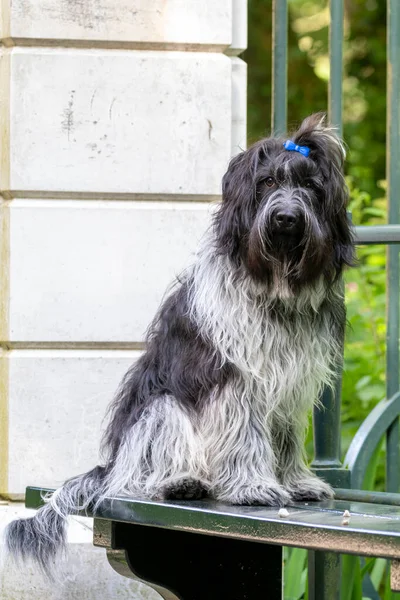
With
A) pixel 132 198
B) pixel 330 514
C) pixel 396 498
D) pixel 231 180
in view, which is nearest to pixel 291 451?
pixel 396 498

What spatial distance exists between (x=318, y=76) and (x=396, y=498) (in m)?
6.34

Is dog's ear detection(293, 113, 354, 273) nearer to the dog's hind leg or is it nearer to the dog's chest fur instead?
the dog's chest fur

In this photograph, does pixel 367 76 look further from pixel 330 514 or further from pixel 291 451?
pixel 330 514

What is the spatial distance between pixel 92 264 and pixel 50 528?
119cm

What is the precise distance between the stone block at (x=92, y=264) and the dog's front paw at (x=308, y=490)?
3.46 feet

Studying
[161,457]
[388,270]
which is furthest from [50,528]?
[388,270]

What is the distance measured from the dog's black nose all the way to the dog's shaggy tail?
970mm

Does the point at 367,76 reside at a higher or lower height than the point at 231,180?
higher

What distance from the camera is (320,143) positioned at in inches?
122

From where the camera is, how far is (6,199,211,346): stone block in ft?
13.6

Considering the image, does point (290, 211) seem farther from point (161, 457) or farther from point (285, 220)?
point (161, 457)

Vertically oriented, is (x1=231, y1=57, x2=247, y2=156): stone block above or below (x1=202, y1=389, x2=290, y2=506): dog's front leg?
above

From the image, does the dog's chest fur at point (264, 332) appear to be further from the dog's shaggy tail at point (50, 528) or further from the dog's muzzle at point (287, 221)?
the dog's shaggy tail at point (50, 528)

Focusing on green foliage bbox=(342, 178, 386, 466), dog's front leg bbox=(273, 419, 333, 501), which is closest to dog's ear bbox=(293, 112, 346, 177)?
dog's front leg bbox=(273, 419, 333, 501)
